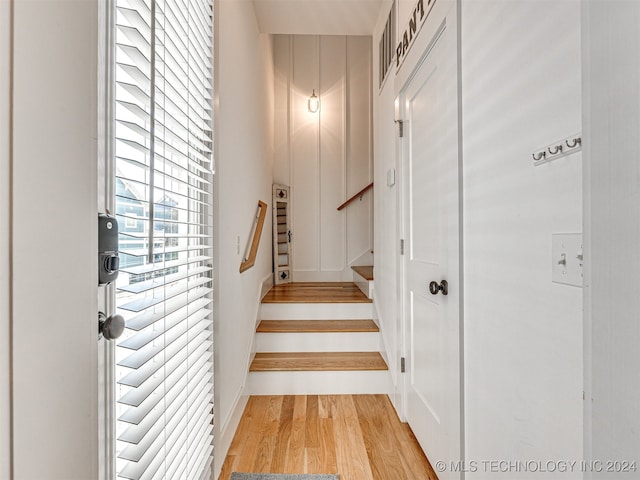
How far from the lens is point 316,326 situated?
3.03 m

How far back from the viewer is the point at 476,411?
129 cm

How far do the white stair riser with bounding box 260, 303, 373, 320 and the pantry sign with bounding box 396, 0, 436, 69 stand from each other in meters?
1.98

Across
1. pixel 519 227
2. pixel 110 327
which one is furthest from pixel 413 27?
pixel 110 327

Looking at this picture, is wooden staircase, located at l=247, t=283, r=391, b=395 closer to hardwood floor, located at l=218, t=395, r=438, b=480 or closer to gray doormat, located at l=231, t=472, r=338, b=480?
hardwood floor, located at l=218, t=395, r=438, b=480

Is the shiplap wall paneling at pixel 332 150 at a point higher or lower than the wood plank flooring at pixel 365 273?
higher

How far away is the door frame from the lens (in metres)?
1.41

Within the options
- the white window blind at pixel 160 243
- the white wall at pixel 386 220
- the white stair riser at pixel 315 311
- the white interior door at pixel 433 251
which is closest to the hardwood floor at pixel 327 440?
the white interior door at pixel 433 251

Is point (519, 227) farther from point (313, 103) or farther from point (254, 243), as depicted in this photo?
point (313, 103)

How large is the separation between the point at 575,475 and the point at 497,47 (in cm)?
119

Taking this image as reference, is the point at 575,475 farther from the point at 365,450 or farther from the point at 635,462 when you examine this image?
the point at 365,450

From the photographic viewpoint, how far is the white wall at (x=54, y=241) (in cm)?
46

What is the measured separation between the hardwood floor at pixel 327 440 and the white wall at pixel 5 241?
1.63 metres

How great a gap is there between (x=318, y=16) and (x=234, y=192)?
1840mm

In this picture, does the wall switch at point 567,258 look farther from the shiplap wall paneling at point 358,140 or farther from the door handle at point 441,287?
the shiplap wall paneling at point 358,140
